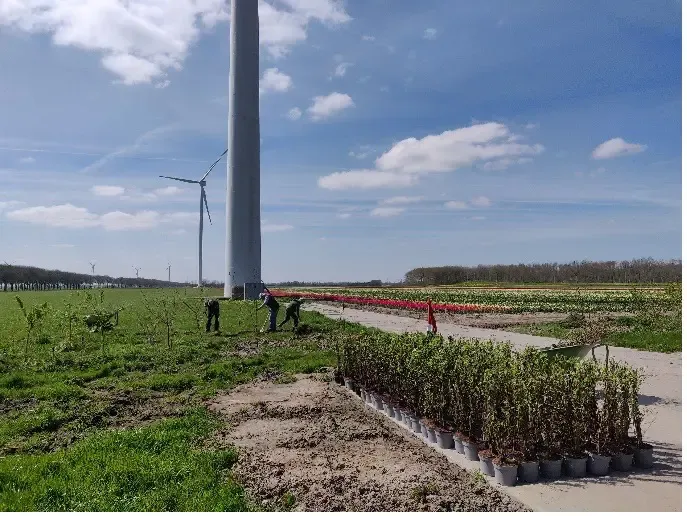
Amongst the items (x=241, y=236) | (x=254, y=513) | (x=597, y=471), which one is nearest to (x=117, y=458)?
(x=254, y=513)

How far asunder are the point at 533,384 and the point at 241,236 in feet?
137

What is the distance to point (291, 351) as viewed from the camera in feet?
54.2

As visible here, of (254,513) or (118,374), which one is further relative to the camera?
(118,374)

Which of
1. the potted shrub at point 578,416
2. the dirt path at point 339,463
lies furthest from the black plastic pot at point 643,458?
the dirt path at point 339,463

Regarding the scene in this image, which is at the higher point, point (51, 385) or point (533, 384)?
point (533, 384)

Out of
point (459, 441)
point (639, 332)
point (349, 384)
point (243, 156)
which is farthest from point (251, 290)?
point (459, 441)

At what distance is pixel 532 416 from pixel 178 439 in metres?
4.82

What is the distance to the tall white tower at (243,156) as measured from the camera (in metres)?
45.6

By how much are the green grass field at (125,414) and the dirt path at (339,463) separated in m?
0.46

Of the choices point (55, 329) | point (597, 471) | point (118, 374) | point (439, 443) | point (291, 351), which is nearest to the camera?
point (597, 471)

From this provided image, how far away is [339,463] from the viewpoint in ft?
22.0

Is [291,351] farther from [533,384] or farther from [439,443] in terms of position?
[533,384]

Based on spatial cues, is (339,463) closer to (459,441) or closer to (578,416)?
(459,441)

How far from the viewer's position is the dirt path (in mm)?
5520
